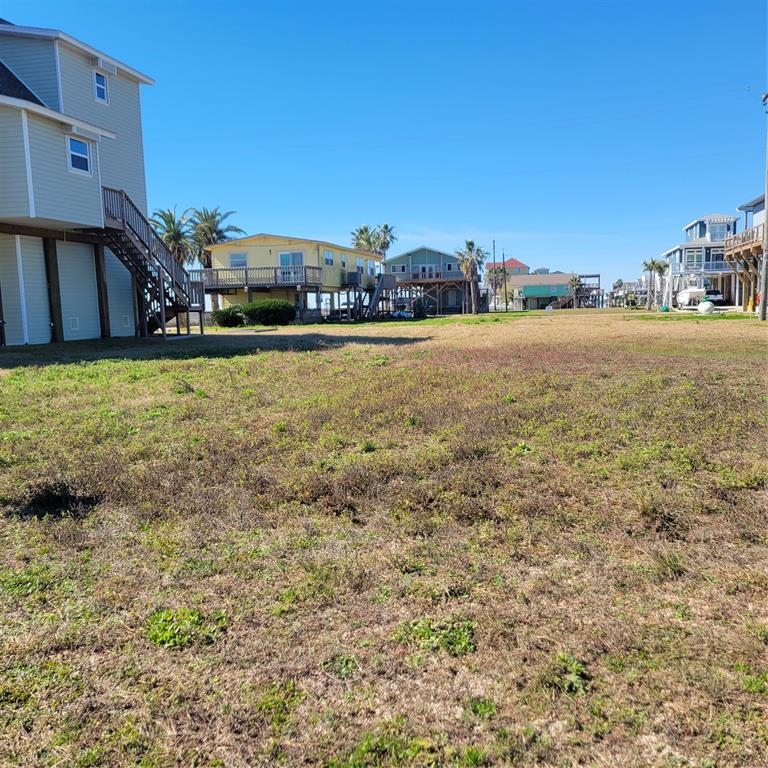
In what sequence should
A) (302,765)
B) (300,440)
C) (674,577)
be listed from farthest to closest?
1. (300,440)
2. (674,577)
3. (302,765)

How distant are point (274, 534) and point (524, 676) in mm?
2100

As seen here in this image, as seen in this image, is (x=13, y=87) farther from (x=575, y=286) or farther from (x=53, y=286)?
(x=575, y=286)

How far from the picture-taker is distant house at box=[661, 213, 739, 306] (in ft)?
188

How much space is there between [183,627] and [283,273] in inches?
1532

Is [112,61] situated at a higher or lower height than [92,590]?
higher

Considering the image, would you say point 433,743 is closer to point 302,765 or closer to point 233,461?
point 302,765

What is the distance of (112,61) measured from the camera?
70.8ft

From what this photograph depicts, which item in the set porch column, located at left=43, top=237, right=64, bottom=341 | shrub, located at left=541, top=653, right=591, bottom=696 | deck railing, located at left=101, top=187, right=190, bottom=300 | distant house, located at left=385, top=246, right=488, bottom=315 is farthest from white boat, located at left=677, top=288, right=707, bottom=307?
shrub, located at left=541, top=653, right=591, bottom=696

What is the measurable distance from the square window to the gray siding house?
37 mm

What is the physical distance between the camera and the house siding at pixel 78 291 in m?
20.5

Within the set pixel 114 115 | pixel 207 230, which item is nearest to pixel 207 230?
pixel 207 230

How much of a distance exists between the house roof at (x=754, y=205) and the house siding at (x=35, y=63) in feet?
151

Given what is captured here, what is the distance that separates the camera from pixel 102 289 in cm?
2127

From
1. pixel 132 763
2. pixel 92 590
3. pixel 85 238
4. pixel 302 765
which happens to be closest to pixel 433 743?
pixel 302 765
